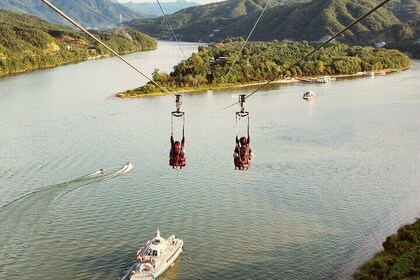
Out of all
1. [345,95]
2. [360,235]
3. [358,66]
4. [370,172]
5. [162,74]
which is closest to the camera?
[360,235]

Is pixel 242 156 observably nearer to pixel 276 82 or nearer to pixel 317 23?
pixel 276 82

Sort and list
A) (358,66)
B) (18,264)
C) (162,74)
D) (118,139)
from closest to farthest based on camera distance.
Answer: (18,264), (118,139), (162,74), (358,66)

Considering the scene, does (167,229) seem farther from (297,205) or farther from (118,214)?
(297,205)

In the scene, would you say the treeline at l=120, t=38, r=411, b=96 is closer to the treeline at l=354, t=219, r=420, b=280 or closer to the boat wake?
the boat wake

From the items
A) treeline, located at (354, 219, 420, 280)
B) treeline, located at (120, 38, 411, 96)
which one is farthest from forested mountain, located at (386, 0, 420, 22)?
treeline, located at (354, 219, 420, 280)

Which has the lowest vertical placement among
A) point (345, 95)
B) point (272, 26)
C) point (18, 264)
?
point (18, 264)

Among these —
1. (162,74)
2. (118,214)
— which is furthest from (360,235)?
(162,74)
